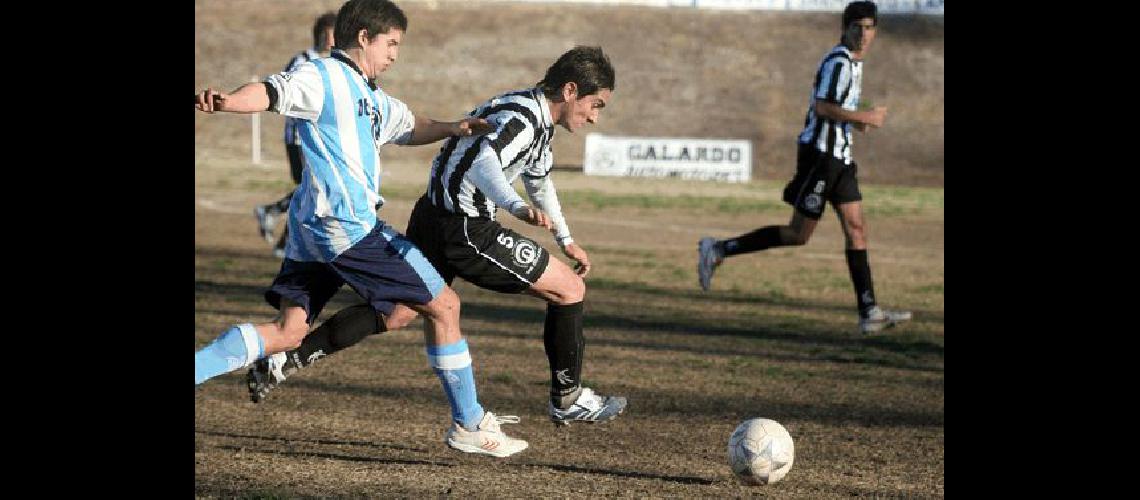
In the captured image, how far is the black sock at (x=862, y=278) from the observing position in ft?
33.1

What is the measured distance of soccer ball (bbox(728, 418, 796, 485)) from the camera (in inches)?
218

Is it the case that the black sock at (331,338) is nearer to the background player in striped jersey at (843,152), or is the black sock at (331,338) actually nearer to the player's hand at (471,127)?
the player's hand at (471,127)

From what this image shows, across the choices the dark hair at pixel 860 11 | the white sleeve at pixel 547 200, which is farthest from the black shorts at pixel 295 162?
the white sleeve at pixel 547 200

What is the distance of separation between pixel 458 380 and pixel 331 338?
760 mm

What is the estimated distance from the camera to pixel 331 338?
248 inches

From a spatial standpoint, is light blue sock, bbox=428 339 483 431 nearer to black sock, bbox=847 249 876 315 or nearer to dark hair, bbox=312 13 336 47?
black sock, bbox=847 249 876 315

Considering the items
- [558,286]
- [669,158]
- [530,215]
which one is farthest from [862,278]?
[669,158]

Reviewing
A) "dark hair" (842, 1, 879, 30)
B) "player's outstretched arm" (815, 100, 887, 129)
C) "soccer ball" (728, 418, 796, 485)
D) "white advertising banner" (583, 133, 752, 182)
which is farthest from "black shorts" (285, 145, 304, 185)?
"white advertising banner" (583, 133, 752, 182)

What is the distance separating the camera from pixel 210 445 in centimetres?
619

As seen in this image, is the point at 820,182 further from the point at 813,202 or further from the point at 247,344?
the point at 247,344

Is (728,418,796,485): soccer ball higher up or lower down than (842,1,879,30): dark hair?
lower down

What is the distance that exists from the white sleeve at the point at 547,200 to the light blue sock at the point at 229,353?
1493 mm
